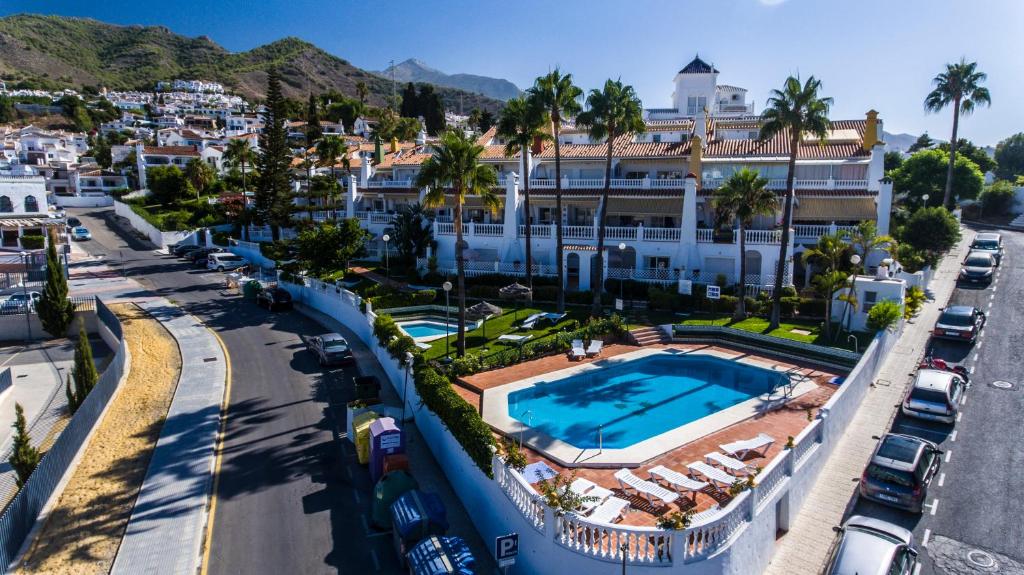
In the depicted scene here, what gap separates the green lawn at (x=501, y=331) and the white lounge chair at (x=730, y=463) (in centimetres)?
1242

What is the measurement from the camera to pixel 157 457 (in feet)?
63.2

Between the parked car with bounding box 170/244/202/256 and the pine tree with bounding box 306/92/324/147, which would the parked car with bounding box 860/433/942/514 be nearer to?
the parked car with bounding box 170/244/202/256

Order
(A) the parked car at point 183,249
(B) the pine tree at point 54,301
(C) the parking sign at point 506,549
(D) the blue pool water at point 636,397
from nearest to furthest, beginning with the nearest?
(C) the parking sign at point 506,549 < (D) the blue pool water at point 636,397 < (B) the pine tree at point 54,301 < (A) the parked car at point 183,249

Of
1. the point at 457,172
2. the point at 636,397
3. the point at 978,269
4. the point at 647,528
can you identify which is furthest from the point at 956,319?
the point at 647,528

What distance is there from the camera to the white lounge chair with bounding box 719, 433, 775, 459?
16.7 metres

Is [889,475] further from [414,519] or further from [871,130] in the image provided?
[871,130]

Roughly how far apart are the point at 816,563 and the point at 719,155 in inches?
1331

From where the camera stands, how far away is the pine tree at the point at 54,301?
35.4m

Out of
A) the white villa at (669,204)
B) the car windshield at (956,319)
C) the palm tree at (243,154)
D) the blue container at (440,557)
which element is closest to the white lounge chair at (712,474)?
the blue container at (440,557)

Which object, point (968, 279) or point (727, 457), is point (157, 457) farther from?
point (968, 279)

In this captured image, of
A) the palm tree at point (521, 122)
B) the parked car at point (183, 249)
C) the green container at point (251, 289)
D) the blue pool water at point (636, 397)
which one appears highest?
the palm tree at point (521, 122)

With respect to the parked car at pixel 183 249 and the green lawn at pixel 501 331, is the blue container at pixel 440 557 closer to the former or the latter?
the green lawn at pixel 501 331

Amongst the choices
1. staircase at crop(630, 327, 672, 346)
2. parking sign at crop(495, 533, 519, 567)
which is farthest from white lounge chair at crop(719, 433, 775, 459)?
staircase at crop(630, 327, 672, 346)

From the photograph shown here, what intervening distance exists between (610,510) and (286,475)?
10.3 metres
